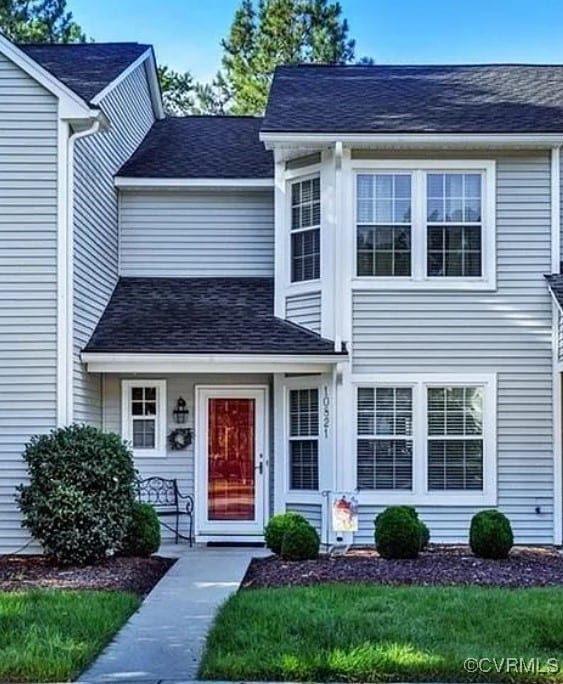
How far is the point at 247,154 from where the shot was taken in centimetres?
1455

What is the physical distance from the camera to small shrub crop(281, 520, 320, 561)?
10.1m

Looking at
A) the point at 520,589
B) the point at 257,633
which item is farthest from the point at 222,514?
the point at 257,633

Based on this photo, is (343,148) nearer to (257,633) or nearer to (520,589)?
(520,589)

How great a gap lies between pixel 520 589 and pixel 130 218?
7957mm

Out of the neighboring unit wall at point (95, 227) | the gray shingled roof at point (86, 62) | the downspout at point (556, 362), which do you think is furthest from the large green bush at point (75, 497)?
the downspout at point (556, 362)

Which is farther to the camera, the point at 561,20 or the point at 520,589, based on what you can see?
the point at 561,20

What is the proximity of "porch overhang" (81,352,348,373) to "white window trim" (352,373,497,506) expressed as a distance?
1.99 ft

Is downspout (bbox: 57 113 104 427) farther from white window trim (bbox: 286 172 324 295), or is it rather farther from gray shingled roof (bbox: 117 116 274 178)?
white window trim (bbox: 286 172 324 295)

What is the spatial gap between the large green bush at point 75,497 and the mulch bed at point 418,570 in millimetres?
1670

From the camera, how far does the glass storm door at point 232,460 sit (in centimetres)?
1276

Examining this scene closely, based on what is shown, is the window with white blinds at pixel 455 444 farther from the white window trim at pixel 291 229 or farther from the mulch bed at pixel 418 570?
the white window trim at pixel 291 229

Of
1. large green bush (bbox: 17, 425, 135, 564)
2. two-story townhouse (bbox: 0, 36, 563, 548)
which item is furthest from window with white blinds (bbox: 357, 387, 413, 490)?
large green bush (bbox: 17, 425, 135, 564)

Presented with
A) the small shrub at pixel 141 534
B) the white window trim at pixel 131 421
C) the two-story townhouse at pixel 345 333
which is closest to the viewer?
the small shrub at pixel 141 534

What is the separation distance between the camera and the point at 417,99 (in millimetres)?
13234
